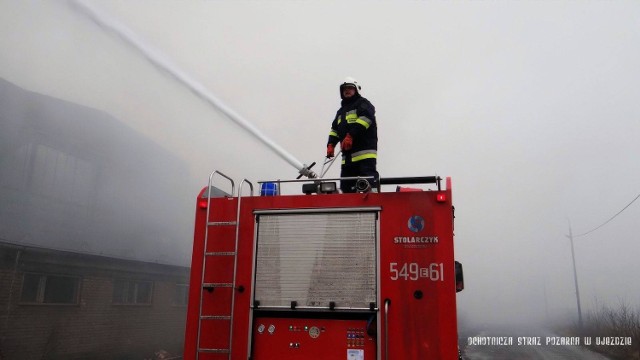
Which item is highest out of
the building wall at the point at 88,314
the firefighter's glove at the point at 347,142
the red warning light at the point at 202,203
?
the firefighter's glove at the point at 347,142

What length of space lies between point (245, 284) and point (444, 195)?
2.23m

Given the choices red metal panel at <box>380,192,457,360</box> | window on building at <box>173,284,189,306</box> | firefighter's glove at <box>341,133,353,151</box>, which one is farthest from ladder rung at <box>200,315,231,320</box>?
window on building at <box>173,284,189,306</box>

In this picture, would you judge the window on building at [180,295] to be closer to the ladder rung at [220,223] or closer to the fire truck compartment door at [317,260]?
the ladder rung at [220,223]

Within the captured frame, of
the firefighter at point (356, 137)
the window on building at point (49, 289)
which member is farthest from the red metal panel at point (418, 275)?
the window on building at point (49, 289)

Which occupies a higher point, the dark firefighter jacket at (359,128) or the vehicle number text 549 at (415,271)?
the dark firefighter jacket at (359,128)

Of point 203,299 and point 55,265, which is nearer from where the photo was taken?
point 203,299

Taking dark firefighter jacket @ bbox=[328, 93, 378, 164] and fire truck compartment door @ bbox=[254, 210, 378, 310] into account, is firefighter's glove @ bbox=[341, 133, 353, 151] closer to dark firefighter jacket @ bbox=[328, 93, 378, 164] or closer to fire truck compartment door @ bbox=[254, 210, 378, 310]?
dark firefighter jacket @ bbox=[328, 93, 378, 164]

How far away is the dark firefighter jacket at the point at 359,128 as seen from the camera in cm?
644

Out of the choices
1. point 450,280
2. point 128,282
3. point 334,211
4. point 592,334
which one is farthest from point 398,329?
point 592,334

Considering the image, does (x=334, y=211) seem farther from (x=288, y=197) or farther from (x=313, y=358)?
(x=313, y=358)

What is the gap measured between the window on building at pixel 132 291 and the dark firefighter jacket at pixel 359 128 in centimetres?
1784

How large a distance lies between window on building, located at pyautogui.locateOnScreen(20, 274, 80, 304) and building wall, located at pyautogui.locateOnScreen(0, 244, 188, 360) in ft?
0.55

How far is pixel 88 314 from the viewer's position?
19.6 m

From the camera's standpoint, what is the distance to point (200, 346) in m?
5.07
